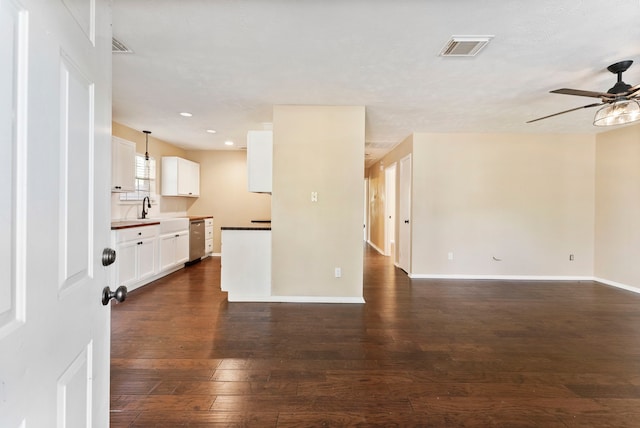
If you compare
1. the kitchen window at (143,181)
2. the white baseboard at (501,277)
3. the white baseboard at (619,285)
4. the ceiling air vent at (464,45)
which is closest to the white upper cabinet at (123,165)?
the kitchen window at (143,181)

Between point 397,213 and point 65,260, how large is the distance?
18.1 feet

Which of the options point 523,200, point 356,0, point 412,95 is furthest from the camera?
point 523,200

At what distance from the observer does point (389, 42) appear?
2131 millimetres

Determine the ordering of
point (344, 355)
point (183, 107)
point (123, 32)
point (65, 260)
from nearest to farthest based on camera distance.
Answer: point (65, 260) → point (123, 32) → point (344, 355) → point (183, 107)

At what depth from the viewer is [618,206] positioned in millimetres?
4320

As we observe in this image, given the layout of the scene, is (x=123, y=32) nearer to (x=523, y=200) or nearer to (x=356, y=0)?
(x=356, y=0)

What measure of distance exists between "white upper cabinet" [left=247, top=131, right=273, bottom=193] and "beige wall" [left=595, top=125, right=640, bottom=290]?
204 inches

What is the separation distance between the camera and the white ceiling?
1816mm

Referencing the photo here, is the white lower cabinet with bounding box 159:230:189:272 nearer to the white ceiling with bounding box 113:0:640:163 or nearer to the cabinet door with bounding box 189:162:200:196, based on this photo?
the cabinet door with bounding box 189:162:200:196

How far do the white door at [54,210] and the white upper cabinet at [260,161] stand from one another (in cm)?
260

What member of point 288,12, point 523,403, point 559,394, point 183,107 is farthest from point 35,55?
point 183,107

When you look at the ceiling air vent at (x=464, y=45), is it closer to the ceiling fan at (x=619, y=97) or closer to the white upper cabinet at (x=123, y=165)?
the ceiling fan at (x=619, y=97)

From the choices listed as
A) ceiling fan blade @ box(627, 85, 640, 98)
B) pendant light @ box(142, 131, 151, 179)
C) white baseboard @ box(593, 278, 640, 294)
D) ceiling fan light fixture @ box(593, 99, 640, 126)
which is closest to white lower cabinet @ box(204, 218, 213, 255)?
pendant light @ box(142, 131, 151, 179)

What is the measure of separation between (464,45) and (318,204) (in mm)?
2102
